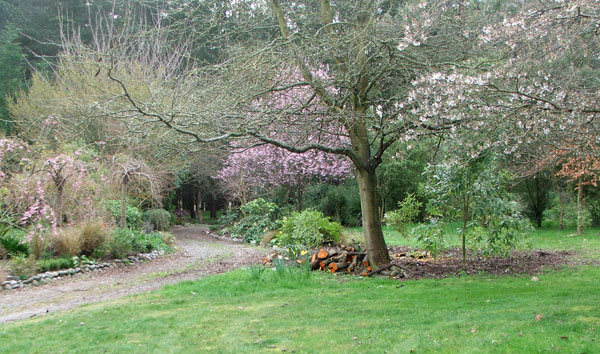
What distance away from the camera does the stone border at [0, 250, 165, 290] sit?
323 inches

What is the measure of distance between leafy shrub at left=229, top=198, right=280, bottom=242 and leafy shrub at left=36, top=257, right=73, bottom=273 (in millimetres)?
7511

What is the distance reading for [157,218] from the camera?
18.3 metres

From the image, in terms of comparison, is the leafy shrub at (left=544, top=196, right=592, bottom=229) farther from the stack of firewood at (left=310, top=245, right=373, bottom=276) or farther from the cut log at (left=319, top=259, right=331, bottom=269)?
the cut log at (left=319, top=259, right=331, bottom=269)

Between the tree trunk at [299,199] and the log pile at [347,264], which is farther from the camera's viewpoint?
the tree trunk at [299,199]

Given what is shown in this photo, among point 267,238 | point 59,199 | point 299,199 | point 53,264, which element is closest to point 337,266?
point 53,264

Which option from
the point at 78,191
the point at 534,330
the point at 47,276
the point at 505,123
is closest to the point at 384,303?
the point at 534,330

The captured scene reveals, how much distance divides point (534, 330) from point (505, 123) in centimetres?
288

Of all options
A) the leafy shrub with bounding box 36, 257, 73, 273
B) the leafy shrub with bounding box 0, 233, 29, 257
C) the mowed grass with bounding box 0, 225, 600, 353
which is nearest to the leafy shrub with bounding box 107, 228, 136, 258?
the leafy shrub with bounding box 36, 257, 73, 273

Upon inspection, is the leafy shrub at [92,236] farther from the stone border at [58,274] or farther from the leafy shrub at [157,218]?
the leafy shrub at [157,218]

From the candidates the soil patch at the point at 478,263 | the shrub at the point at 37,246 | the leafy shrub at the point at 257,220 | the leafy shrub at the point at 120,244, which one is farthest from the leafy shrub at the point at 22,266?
the leafy shrub at the point at 257,220

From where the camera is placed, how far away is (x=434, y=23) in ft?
24.7

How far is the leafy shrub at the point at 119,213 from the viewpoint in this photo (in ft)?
45.6

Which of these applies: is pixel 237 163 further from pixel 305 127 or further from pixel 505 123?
pixel 505 123

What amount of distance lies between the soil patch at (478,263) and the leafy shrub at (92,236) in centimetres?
700
